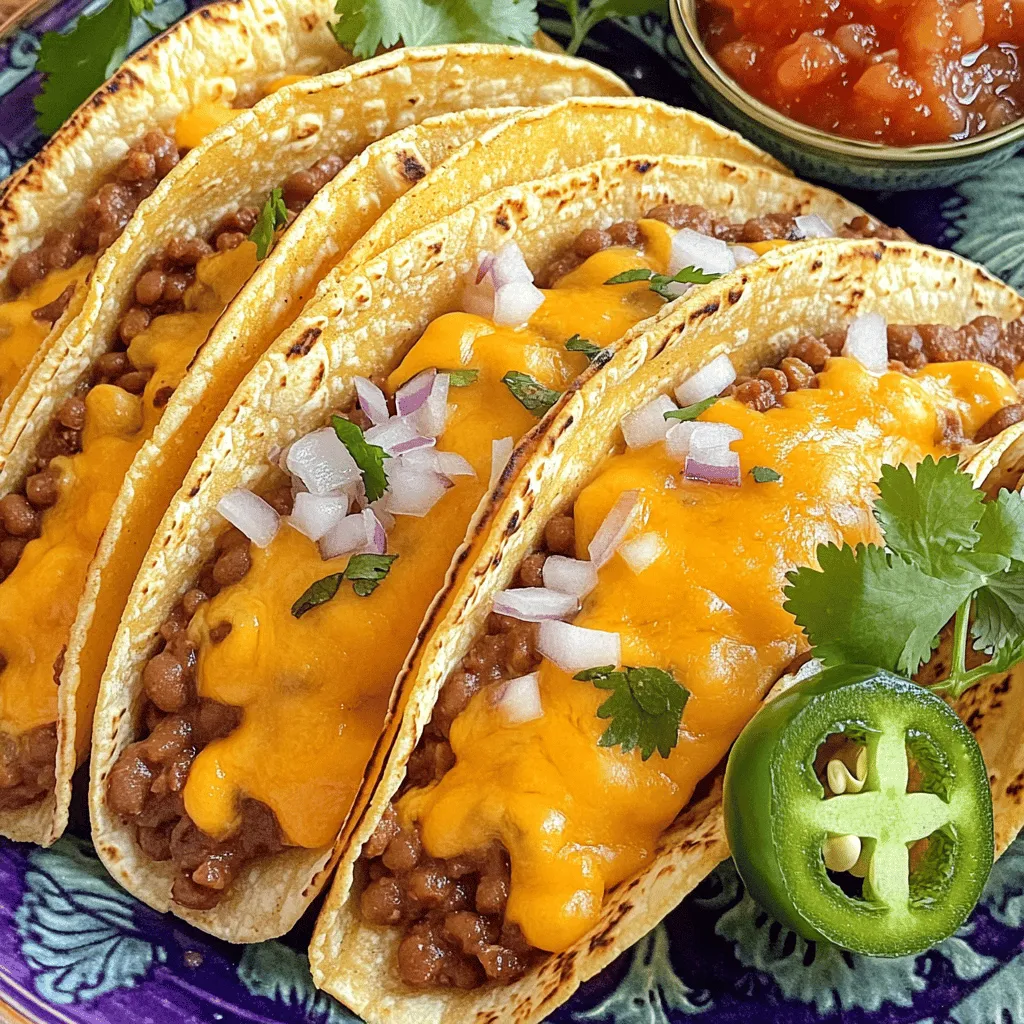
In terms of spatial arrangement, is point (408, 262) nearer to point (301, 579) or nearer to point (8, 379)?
point (301, 579)

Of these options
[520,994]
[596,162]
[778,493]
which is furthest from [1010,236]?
[520,994]

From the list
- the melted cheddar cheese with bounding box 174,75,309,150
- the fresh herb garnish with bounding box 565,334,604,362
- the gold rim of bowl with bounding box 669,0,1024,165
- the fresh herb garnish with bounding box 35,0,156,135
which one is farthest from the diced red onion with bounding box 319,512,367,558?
the gold rim of bowl with bounding box 669,0,1024,165

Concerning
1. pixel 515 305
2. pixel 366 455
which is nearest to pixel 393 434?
pixel 366 455

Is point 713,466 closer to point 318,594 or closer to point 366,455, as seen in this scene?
point 366,455

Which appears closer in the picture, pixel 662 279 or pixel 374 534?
pixel 374 534

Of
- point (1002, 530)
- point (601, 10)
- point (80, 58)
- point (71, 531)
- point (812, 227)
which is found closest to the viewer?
point (1002, 530)

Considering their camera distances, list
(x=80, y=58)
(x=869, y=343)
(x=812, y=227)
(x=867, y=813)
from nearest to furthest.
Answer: (x=867, y=813)
(x=869, y=343)
(x=812, y=227)
(x=80, y=58)

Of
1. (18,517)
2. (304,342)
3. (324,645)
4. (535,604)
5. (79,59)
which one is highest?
(79,59)

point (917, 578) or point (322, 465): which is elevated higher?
point (322, 465)
